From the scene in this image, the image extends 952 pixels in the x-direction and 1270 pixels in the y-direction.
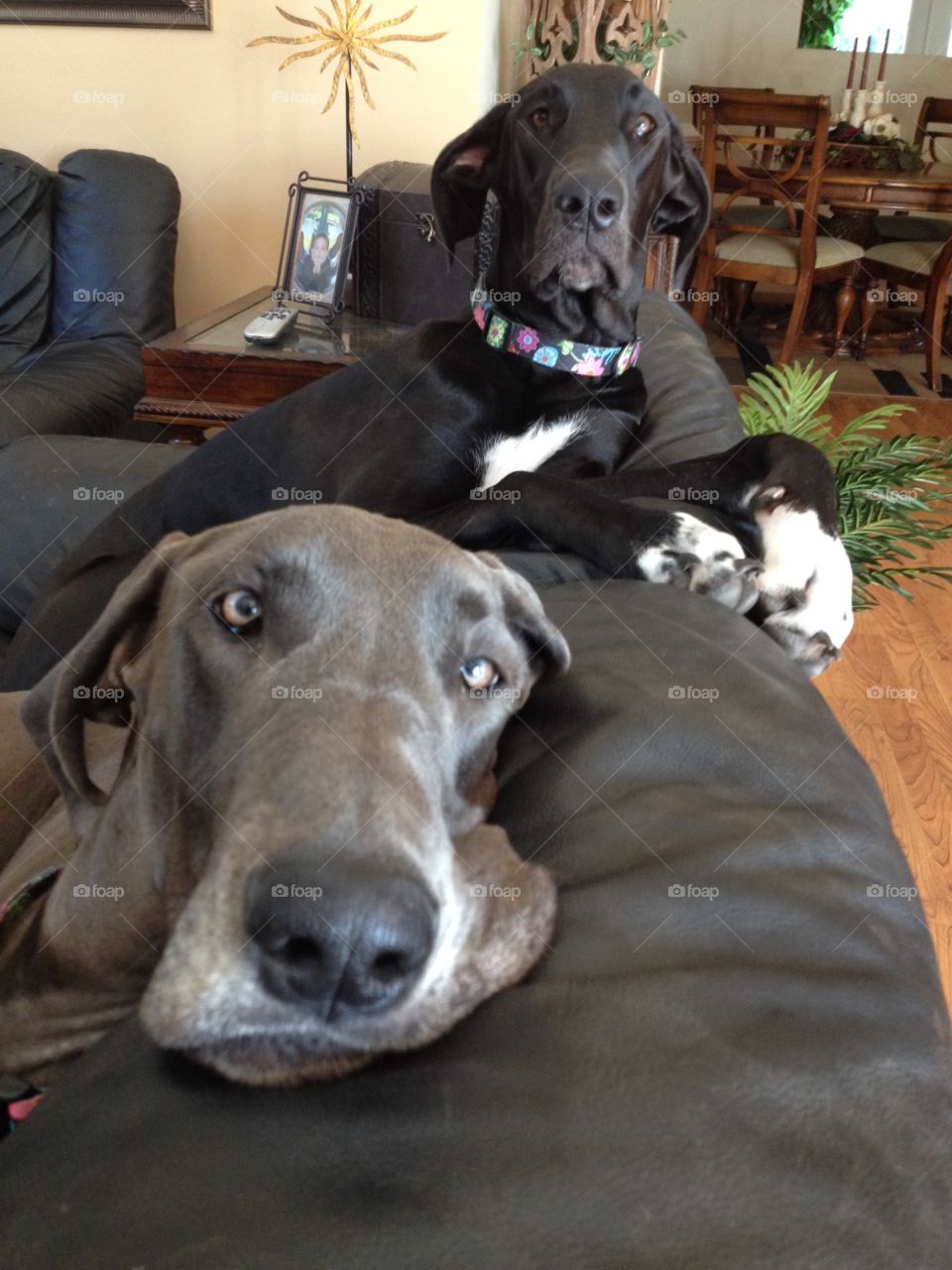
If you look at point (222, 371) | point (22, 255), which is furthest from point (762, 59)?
point (222, 371)

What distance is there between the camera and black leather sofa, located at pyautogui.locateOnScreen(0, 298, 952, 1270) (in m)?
0.57

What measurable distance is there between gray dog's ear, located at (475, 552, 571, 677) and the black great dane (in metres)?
0.71

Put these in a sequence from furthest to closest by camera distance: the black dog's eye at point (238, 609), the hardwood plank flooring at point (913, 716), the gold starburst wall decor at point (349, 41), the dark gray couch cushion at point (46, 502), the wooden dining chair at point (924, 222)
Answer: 1. the wooden dining chair at point (924, 222)
2. the gold starburst wall decor at point (349, 41)
3. the hardwood plank flooring at point (913, 716)
4. the dark gray couch cushion at point (46, 502)
5. the black dog's eye at point (238, 609)

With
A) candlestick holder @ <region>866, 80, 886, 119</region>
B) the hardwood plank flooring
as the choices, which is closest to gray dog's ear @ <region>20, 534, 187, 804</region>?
the hardwood plank flooring

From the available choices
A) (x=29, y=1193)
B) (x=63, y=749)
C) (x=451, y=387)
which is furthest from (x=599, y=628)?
(x=451, y=387)

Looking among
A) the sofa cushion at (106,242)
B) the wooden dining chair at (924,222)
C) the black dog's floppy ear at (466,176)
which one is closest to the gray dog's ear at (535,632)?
the black dog's floppy ear at (466,176)

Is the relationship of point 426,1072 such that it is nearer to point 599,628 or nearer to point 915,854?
point 599,628

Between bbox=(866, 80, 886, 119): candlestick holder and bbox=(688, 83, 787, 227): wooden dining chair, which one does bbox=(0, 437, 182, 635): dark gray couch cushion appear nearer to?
bbox=(688, 83, 787, 227): wooden dining chair

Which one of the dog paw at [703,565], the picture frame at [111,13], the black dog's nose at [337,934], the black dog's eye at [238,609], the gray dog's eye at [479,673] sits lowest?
the dog paw at [703,565]

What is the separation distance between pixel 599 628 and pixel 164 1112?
770 millimetres

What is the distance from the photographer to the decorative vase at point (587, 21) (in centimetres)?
398

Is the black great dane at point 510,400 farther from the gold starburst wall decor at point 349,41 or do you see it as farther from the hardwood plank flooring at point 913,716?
the gold starburst wall decor at point 349,41

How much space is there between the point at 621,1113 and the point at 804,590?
1210 millimetres

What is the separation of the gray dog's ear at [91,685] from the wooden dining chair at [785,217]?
16.9 ft
